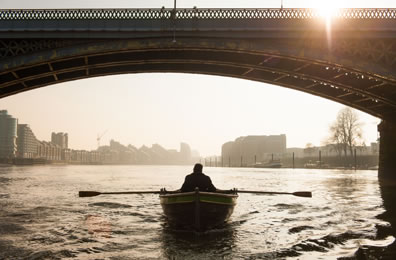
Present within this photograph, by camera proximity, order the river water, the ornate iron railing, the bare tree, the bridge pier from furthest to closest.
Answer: the bare tree → the bridge pier → the ornate iron railing → the river water

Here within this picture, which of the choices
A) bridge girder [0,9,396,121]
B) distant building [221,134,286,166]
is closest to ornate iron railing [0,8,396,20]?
bridge girder [0,9,396,121]

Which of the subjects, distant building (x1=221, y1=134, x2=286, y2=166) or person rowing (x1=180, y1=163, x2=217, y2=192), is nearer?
person rowing (x1=180, y1=163, x2=217, y2=192)

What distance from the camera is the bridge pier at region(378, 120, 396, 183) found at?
37.2 m

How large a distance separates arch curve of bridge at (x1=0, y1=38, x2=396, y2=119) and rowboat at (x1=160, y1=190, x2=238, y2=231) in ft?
49.9

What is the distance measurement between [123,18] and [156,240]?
60.0 ft

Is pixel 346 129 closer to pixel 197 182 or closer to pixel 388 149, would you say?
pixel 388 149

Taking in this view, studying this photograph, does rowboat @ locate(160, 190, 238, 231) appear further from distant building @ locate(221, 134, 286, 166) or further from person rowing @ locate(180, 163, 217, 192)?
distant building @ locate(221, 134, 286, 166)

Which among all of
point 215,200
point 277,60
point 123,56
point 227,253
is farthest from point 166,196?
point 277,60

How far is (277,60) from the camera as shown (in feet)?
98.4

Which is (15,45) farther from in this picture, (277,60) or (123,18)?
(277,60)

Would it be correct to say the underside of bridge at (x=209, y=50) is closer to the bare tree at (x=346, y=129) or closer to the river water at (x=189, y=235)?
the river water at (x=189, y=235)

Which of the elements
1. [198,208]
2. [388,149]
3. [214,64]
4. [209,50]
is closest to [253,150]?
[388,149]

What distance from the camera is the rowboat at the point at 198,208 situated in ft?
37.1

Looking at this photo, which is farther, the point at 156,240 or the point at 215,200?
the point at 215,200
